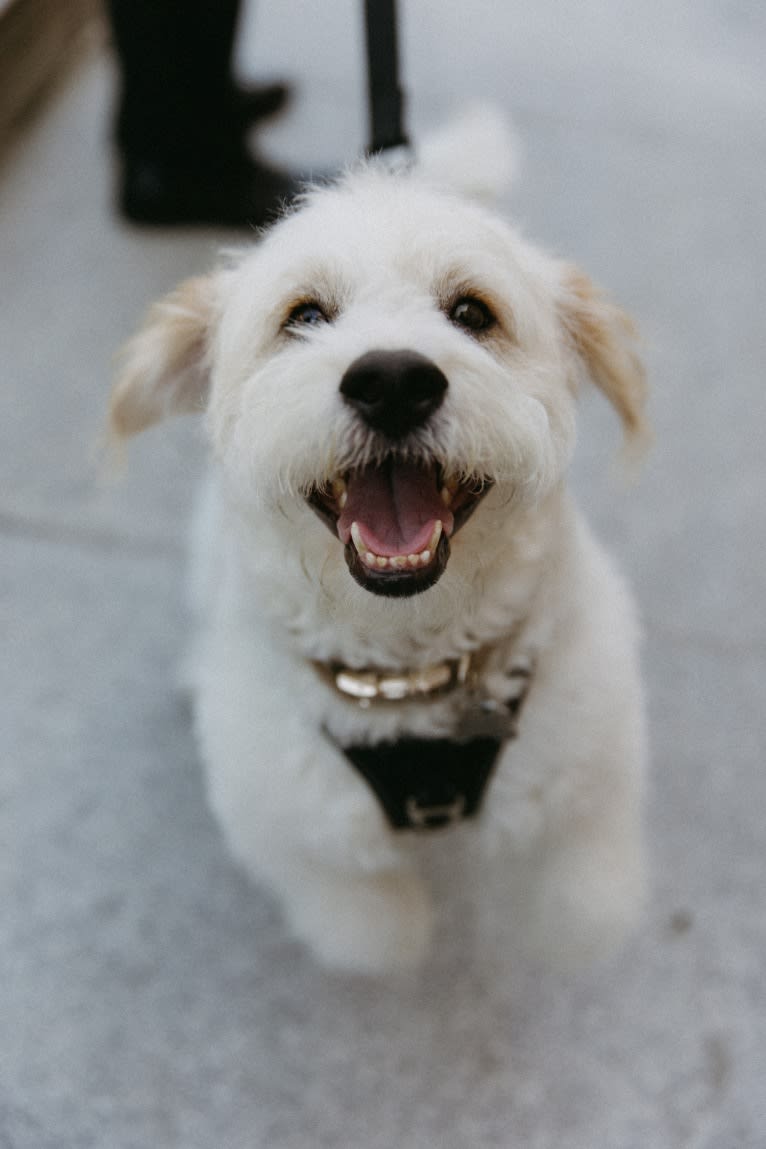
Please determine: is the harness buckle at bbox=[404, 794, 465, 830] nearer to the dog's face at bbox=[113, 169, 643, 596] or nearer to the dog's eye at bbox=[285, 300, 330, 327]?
the dog's face at bbox=[113, 169, 643, 596]

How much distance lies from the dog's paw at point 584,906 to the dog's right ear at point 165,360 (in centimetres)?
92

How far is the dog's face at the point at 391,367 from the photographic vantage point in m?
1.02

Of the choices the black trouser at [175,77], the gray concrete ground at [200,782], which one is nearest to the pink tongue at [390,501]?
the gray concrete ground at [200,782]

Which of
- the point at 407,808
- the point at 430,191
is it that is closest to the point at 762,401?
the point at 430,191

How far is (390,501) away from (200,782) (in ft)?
3.22

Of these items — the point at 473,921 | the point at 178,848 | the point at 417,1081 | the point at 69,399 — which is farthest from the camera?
the point at 69,399

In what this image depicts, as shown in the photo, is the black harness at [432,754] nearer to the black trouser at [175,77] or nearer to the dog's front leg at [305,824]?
the dog's front leg at [305,824]

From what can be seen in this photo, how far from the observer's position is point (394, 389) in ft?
3.26

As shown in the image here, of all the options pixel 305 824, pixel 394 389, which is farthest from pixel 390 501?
pixel 305 824

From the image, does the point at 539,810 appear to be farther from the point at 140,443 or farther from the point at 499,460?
the point at 140,443

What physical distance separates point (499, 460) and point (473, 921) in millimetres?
935

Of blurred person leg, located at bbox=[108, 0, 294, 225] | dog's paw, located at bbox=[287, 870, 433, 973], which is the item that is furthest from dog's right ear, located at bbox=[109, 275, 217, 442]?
blurred person leg, located at bbox=[108, 0, 294, 225]

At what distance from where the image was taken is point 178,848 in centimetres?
176

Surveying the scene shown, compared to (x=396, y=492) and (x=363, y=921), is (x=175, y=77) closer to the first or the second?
(x=396, y=492)
